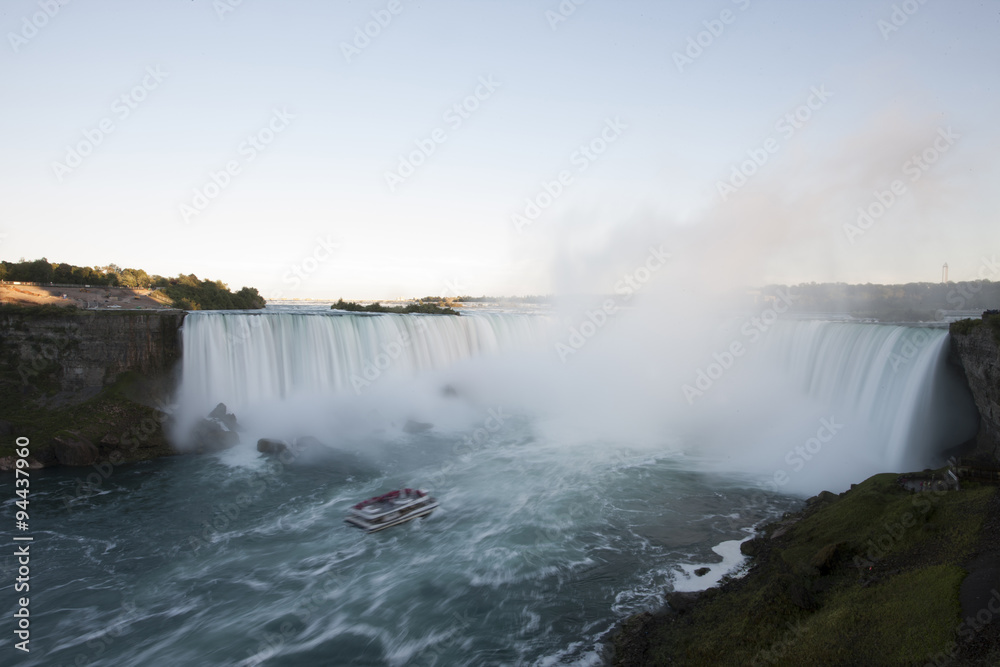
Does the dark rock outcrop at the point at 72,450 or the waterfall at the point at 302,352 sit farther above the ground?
the waterfall at the point at 302,352

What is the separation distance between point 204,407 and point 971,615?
29.9 metres

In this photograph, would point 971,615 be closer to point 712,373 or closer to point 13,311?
point 712,373

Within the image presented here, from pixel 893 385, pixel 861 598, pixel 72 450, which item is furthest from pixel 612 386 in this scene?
pixel 72 450

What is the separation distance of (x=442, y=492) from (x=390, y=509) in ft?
9.29

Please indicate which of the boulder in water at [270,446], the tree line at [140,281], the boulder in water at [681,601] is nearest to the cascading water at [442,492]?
the boulder in water at [270,446]

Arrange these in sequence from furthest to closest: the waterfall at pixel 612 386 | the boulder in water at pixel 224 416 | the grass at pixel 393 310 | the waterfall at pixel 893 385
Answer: the grass at pixel 393 310 → the boulder in water at pixel 224 416 → the waterfall at pixel 612 386 → the waterfall at pixel 893 385

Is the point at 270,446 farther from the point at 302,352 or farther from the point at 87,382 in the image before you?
the point at 87,382

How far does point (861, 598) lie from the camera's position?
27.3ft

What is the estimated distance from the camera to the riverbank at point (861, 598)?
23.0ft

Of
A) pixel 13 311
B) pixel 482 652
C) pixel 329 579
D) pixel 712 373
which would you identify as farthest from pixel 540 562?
pixel 13 311

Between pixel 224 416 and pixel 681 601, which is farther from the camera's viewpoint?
pixel 224 416

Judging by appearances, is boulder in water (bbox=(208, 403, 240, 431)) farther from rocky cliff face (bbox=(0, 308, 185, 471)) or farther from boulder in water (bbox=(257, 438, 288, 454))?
boulder in water (bbox=(257, 438, 288, 454))

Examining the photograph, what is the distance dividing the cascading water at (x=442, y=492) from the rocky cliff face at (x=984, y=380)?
144cm

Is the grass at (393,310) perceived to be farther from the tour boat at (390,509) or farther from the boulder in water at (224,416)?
the tour boat at (390,509)
